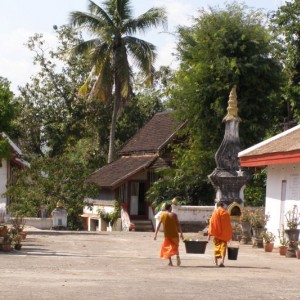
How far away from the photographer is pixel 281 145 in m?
29.1

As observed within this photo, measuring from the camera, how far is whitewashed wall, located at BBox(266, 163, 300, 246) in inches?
1100

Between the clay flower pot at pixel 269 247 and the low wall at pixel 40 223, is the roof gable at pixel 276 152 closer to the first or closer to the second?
the clay flower pot at pixel 269 247

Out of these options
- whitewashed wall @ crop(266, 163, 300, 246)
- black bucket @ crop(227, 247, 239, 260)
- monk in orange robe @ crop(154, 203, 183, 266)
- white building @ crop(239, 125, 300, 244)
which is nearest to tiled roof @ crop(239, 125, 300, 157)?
white building @ crop(239, 125, 300, 244)

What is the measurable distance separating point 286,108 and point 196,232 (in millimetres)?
11450

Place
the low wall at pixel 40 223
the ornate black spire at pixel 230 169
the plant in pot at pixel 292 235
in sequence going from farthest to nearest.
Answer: the low wall at pixel 40 223 → the ornate black spire at pixel 230 169 → the plant in pot at pixel 292 235

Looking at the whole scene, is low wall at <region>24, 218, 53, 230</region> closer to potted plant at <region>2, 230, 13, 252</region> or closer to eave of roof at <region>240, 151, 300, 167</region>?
eave of roof at <region>240, 151, 300, 167</region>

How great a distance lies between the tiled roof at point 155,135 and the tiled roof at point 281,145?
19.0m

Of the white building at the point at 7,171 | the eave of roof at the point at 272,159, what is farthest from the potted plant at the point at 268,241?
the white building at the point at 7,171

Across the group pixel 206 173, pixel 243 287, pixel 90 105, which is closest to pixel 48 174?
pixel 206 173

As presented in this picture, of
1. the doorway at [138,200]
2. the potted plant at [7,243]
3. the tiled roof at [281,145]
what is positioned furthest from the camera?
the doorway at [138,200]

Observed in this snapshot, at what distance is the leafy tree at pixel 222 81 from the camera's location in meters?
44.7

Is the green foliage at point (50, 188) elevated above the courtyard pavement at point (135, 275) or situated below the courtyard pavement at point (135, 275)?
above

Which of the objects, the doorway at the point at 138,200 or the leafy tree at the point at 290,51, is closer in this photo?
the leafy tree at the point at 290,51

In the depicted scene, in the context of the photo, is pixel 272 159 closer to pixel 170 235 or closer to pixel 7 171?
pixel 170 235
